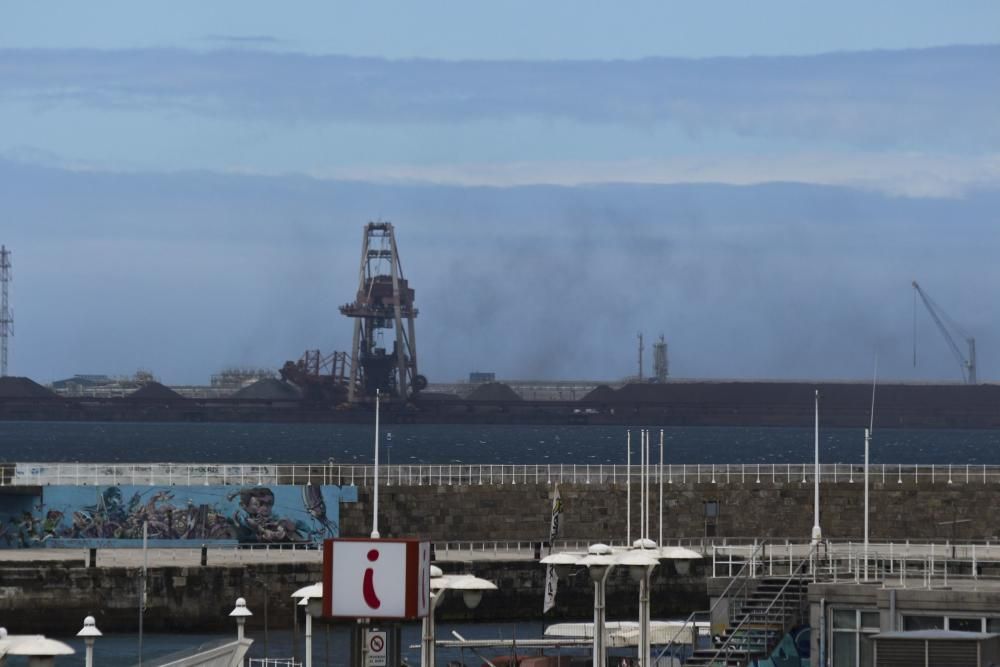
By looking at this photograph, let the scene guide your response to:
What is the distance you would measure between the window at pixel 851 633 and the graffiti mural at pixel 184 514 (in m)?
36.3

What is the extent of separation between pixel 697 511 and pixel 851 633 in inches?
1481

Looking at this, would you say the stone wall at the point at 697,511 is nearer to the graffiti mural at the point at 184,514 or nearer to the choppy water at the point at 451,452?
the graffiti mural at the point at 184,514

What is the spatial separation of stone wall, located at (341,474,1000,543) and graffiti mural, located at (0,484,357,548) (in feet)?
3.45

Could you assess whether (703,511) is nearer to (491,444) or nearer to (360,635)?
(360,635)

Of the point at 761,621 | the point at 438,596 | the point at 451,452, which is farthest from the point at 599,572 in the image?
the point at 451,452

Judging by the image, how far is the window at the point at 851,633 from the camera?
27609 mm

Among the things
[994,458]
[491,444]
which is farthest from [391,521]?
[491,444]

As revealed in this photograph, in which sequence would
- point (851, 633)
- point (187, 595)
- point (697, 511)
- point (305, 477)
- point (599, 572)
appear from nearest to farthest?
point (851, 633)
point (599, 572)
point (187, 595)
point (305, 477)
point (697, 511)

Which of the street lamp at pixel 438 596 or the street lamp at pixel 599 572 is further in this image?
the street lamp at pixel 599 572

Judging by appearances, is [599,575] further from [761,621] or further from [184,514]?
[184,514]

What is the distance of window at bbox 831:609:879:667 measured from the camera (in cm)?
2761

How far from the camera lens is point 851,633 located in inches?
1100

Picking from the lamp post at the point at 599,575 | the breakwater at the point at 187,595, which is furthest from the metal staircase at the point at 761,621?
the breakwater at the point at 187,595

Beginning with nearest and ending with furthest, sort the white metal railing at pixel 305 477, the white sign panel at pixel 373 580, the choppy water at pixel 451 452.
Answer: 1. the white sign panel at pixel 373 580
2. the white metal railing at pixel 305 477
3. the choppy water at pixel 451 452
